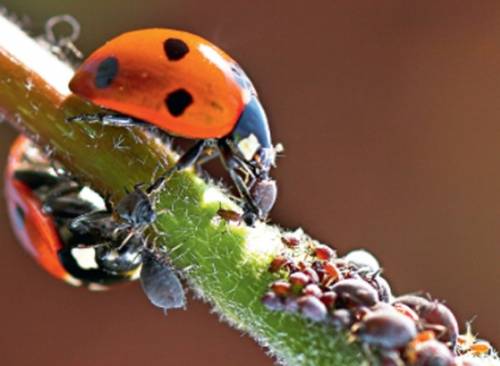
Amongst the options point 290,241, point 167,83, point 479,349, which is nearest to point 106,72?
point 167,83

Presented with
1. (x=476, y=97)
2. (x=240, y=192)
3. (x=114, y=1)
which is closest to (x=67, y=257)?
(x=240, y=192)

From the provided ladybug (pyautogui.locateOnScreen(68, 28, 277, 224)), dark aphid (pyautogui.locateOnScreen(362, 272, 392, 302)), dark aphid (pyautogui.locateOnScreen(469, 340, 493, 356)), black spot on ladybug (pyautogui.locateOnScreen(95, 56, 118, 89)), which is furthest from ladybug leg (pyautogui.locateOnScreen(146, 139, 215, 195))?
dark aphid (pyautogui.locateOnScreen(469, 340, 493, 356))

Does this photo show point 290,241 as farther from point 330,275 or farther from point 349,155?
point 349,155

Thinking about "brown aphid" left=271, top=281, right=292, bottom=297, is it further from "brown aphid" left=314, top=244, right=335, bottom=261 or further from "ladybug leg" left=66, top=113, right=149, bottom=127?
"ladybug leg" left=66, top=113, right=149, bottom=127

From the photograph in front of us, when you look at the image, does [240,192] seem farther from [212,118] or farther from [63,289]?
[63,289]

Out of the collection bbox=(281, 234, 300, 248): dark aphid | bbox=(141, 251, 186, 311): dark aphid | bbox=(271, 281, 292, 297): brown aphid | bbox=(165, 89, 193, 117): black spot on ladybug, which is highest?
bbox=(165, 89, 193, 117): black spot on ladybug

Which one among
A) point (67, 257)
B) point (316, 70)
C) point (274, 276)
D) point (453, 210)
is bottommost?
point (453, 210)

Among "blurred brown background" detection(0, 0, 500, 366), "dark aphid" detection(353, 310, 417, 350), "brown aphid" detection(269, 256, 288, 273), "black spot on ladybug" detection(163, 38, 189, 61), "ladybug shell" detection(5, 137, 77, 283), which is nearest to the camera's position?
"dark aphid" detection(353, 310, 417, 350)

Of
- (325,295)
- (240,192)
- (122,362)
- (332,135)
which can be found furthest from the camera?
(332,135)
